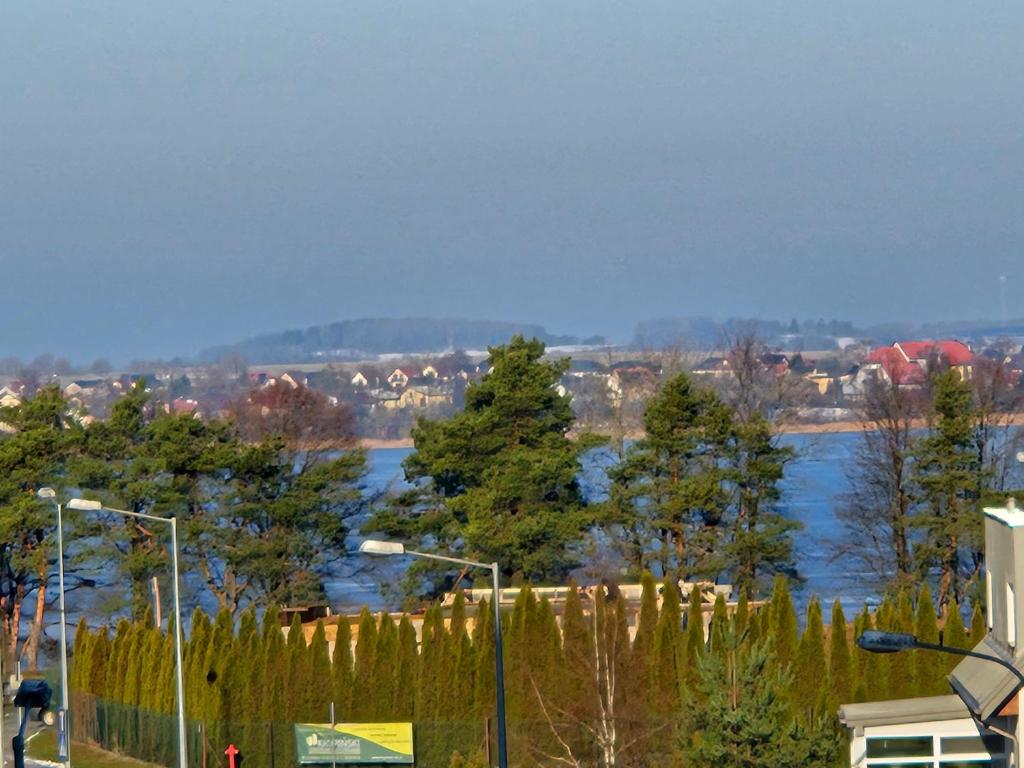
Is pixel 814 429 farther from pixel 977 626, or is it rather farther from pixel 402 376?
pixel 977 626

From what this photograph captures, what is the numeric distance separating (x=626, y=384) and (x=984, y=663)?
57409 millimetres

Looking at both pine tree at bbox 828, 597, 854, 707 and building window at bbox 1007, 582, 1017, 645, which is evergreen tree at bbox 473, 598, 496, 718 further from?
building window at bbox 1007, 582, 1017, 645

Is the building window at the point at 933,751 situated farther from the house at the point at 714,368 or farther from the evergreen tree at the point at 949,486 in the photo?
the house at the point at 714,368

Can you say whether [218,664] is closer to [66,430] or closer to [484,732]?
[484,732]

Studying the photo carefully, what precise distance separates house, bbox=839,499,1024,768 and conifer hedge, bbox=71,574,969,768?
6562 mm

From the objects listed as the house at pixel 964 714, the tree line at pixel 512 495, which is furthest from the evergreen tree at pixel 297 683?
the house at pixel 964 714

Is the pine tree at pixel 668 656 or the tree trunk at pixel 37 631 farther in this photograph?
the tree trunk at pixel 37 631

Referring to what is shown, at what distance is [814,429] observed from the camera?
107812 mm

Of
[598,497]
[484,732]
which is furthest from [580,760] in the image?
[598,497]

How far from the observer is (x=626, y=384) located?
7831 cm

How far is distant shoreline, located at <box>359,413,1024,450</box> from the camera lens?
196ft

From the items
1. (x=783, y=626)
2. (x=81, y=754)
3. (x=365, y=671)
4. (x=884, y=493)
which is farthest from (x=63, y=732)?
(x=884, y=493)

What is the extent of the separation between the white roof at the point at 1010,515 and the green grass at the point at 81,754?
22.1 meters

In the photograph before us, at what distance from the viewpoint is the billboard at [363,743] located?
115 feet
